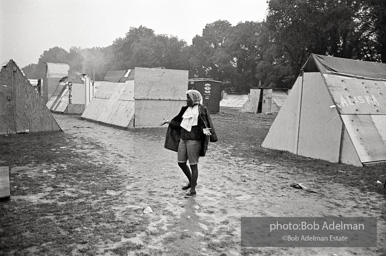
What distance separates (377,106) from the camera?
928 cm

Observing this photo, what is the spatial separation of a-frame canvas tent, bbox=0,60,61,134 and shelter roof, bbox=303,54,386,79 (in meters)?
9.06

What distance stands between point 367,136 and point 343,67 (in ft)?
7.75

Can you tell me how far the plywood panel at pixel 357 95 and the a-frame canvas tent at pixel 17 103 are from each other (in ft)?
31.5

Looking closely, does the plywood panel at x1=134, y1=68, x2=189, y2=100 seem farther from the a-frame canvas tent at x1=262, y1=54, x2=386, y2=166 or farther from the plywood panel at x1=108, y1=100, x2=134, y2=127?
the a-frame canvas tent at x1=262, y1=54, x2=386, y2=166

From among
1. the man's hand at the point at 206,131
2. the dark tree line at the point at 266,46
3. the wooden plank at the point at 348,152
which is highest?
the dark tree line at the point at 266,46

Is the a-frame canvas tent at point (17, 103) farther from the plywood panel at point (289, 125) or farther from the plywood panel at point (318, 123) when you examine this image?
the plywood panel at point (318, 123)

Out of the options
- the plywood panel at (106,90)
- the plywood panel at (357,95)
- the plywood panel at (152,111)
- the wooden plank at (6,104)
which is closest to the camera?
the plywood panel at (357,95)

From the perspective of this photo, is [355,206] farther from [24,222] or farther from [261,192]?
[24,222]

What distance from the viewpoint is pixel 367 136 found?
846 cm

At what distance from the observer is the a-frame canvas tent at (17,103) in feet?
36.6

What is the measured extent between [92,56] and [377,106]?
306 feet

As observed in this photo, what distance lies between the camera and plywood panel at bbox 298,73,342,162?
27.8 feet

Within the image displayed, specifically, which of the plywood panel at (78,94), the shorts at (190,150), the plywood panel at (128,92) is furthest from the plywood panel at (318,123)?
the plywood panel at (78,94)

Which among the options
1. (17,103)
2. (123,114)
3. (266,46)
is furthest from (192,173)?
(266,46)
